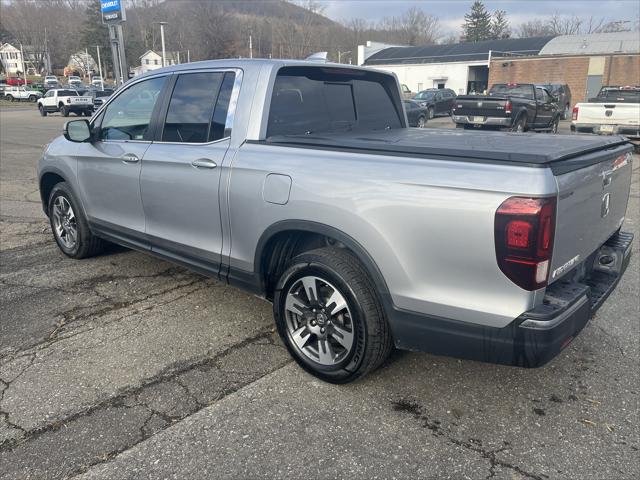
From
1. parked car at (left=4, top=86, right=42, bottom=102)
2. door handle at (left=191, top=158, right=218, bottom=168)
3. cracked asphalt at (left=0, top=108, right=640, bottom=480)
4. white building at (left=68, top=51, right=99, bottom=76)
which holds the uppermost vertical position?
white building at (left=68, top=51, right=99, bottom=76)

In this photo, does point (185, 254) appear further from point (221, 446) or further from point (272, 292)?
point (221, 446)

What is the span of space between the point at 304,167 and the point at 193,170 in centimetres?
101

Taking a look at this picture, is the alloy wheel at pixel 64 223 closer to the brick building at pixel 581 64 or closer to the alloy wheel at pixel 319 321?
the alloy wheel at pixel 319 321

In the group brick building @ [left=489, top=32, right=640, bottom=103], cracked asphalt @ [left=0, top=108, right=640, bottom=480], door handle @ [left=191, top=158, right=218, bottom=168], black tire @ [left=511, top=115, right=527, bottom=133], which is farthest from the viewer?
brick building @ [left=489, top=32, right=640, bottom=103]

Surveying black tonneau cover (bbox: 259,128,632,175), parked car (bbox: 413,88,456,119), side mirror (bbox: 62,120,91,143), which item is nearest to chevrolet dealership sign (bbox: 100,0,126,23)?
side mirror (bbox: 62,120,91,143)

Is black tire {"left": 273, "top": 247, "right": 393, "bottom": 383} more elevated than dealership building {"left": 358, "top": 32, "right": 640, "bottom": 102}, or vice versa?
dealership building {"left": 358, "top": 32, "right": 640, "bottom": 102}

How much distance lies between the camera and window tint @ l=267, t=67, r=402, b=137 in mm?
3547

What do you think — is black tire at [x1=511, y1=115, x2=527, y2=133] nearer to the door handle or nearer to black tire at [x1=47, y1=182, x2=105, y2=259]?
black tire at [x1=47, y1=182, x2=105, y2=259]

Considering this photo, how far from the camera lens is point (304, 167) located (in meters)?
2.96

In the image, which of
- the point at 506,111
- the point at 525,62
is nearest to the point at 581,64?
the point at 525,62

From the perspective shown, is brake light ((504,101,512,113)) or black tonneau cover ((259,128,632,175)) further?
brake light ((504,101,512,113))

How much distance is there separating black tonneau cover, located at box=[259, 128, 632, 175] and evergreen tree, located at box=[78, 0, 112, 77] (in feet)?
349

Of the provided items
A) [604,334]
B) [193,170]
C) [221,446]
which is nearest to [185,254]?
[193,170]

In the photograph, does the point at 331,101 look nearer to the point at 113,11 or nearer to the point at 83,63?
the point at 113,11
